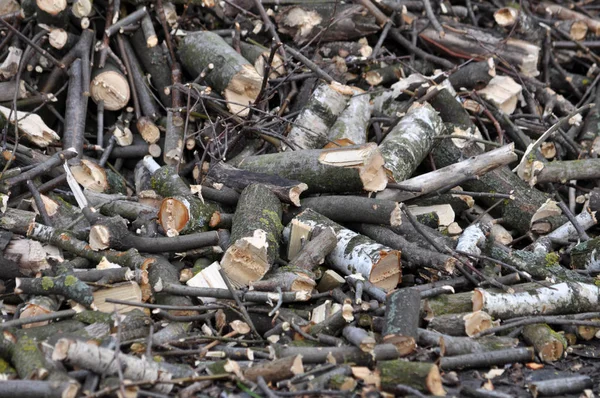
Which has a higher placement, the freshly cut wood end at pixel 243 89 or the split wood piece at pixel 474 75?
the freshly cut wood end at pixel 243 89

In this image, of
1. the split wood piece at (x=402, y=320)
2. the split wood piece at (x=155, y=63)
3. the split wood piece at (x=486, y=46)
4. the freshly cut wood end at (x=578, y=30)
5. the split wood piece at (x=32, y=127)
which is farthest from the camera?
the freshly cut wood end at (x=578, y=30)

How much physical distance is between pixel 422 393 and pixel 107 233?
2399mm

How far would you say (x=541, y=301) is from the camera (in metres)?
4.97

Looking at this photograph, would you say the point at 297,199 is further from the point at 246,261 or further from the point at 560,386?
the point at 560,386

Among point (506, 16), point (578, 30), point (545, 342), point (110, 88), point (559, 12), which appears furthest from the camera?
point (559, 12)

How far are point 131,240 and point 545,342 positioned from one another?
2.80m

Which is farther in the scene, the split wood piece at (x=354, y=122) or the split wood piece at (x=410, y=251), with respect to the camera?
the split wood piece at (x=354, y=122)

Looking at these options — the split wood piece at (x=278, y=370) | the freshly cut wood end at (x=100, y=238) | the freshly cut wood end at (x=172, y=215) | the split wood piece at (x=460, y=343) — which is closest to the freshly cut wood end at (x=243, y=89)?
the freshly cut wood end at (x=172, y=215)

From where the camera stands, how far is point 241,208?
543cm

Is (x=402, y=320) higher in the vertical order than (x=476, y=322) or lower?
higher

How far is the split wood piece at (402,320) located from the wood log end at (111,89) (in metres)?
3.38

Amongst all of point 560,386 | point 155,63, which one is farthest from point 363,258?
point 155,63

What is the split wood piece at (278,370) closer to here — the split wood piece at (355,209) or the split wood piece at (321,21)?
the split wood piece at (355,209)

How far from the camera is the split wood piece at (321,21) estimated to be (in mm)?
7324
